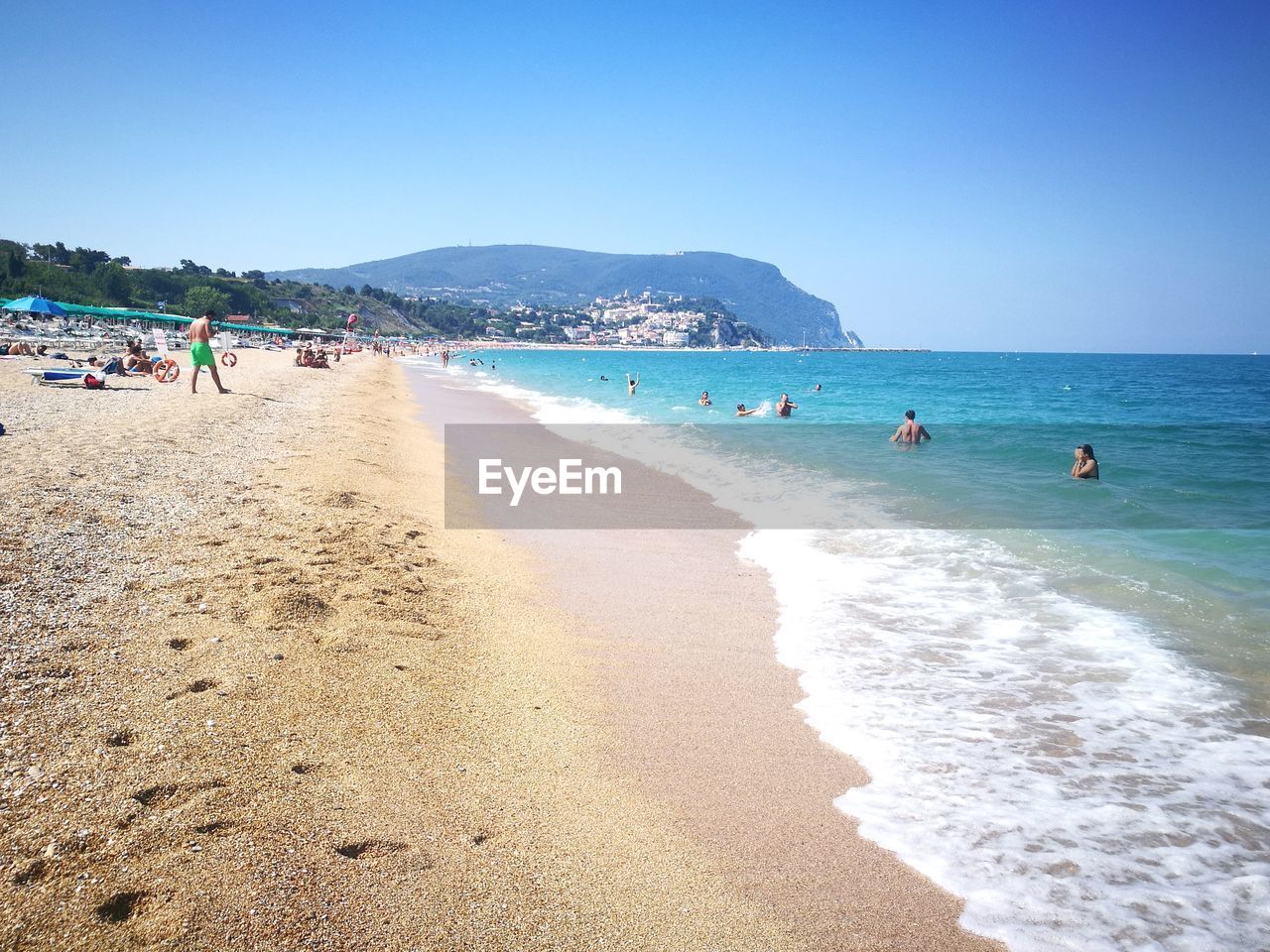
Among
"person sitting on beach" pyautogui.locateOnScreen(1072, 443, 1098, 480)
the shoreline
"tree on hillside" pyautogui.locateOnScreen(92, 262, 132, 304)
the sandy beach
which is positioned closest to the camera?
the sandy beach

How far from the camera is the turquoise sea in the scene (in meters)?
3.00

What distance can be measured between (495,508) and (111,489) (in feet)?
14.9

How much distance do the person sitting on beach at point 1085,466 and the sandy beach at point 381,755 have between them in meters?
9.41

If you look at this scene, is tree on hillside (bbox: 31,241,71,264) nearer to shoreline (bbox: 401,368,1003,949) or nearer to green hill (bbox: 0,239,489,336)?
green hill (bbox: 0,239,489,336)

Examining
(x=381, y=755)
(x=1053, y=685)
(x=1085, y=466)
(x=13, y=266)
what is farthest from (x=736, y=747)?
(x=13, y=266)

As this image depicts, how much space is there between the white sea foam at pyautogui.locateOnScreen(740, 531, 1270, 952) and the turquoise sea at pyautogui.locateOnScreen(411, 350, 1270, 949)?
0.01 m

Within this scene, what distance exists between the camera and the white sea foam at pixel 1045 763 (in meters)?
2.87

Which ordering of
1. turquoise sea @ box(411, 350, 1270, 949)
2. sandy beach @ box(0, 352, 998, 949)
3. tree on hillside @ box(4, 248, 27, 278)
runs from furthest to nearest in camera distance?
tree on hillside @ box(4, 248, 27, 278)
turquoise sea @ box(411, 350, 1270, 949)
sandy beach @ box(0, 352, 998, 949)

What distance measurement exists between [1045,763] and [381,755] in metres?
3.84

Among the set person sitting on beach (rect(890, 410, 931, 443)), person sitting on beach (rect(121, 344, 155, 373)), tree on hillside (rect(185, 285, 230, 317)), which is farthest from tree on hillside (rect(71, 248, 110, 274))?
person sitting on beach (rect(890, 410, 931, 443))

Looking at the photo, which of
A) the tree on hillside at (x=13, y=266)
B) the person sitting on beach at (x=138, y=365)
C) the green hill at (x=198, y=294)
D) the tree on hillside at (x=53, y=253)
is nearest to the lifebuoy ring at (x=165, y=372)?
the person sitting on beach at (x=138, y=365)

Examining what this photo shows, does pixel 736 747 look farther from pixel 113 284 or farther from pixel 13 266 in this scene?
pixel 113 284

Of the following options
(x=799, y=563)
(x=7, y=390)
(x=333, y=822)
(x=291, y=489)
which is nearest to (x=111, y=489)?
(x=291, y=489)

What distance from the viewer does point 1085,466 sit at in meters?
12.3
